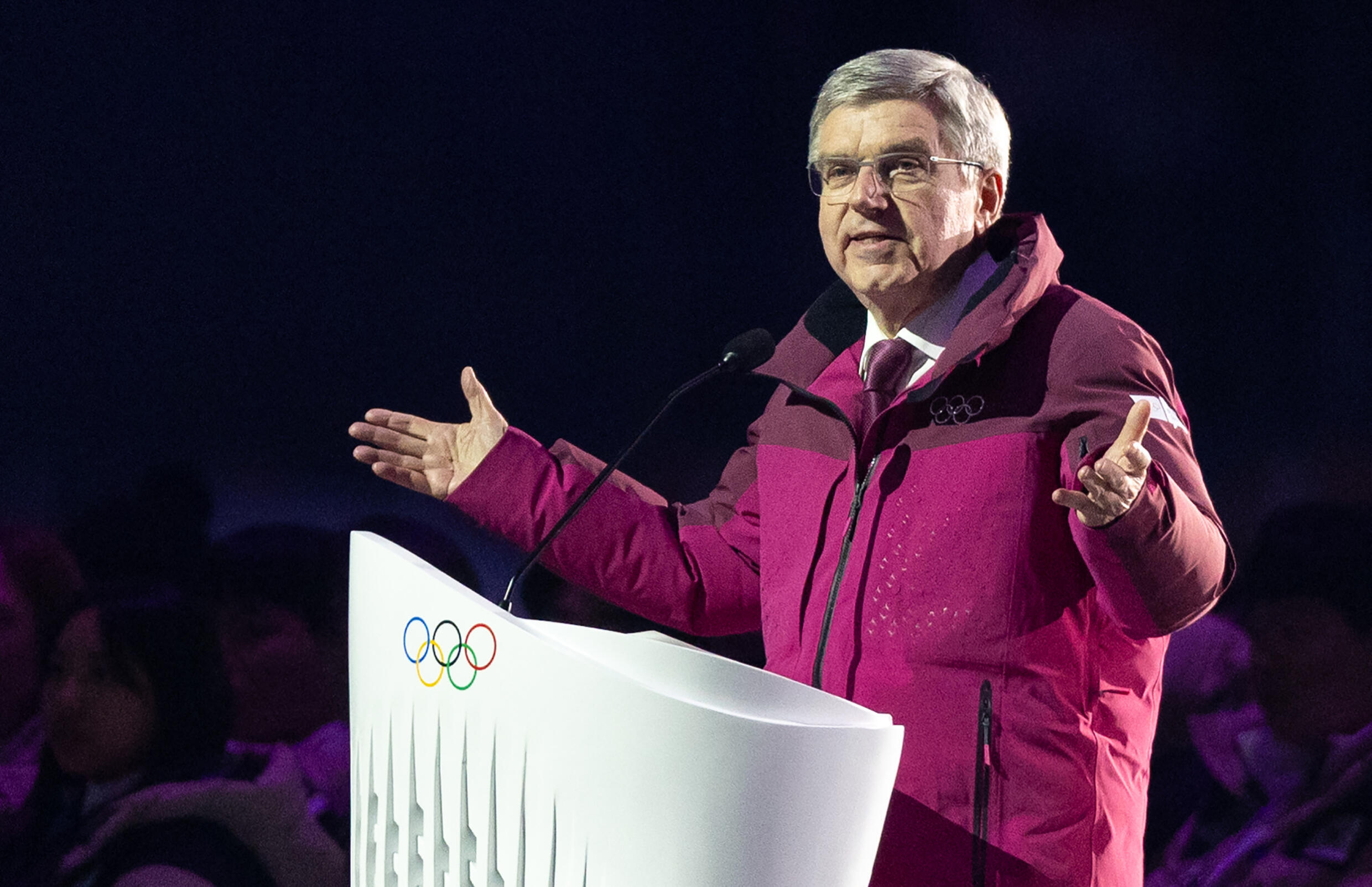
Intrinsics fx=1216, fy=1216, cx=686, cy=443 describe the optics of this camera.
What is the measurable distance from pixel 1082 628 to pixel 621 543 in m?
0.59

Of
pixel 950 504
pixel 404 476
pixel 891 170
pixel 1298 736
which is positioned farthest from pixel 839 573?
pixel 1298 736

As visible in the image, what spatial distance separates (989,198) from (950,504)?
0.43 meters

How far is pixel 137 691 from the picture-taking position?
1.86 meters

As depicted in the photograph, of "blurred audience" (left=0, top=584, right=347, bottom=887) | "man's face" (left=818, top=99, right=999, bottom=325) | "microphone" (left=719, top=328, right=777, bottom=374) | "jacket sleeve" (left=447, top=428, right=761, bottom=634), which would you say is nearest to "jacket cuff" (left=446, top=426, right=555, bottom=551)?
"jacket sleeve" (left=447, top=428, right=761, bottom=634)

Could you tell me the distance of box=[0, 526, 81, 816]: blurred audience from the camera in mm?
1796

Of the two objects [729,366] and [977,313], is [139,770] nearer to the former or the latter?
[729,366]

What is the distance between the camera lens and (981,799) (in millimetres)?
1167

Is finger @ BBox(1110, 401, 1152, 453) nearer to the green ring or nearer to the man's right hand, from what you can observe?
the green ring

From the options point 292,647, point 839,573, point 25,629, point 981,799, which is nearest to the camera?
point 981,799

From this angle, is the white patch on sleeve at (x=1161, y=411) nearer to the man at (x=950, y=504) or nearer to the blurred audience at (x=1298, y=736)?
the man at (x=950, y=504)

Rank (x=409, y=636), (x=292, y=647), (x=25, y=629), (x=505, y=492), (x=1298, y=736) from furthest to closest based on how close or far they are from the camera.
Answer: (x=1298, y=736), (x=292, y=647), (x=25, y=629), (x=505, y=492), (x=409, y=636)

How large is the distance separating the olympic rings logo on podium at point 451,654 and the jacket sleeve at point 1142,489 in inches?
21.0

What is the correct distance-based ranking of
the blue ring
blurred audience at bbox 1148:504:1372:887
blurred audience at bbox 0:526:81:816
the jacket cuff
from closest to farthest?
the blue ring
the jacket cuff
blurred audience at bbox 0:526:81:816
blurred audience at bbox 1148:504:1372:887

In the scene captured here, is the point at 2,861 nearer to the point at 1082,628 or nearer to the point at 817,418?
the point at 817,418
